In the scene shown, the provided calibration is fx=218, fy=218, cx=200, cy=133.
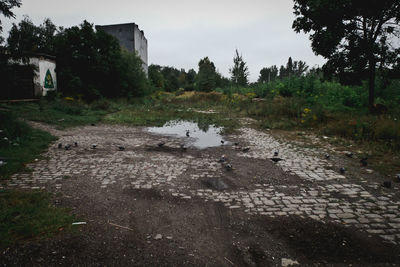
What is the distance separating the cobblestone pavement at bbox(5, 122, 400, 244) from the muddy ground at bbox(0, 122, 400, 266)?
0.07 feet

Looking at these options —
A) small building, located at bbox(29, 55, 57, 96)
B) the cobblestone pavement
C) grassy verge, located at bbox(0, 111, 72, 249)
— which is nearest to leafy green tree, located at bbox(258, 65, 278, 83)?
small building, located at bbox(29, 55, 57, 96)

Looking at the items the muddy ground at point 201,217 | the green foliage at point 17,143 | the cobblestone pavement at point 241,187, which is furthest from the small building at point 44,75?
the muddy ground at point 201,217

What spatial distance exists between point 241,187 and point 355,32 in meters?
9.15

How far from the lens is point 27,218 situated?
9.92 feet

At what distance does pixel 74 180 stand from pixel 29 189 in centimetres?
73

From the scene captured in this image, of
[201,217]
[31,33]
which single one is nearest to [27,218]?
[201,217]

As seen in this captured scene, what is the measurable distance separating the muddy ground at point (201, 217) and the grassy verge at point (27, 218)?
0.54 ft

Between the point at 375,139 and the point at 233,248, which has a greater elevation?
the point at 375,139

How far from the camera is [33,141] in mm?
6863

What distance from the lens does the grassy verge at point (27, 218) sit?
107 inches

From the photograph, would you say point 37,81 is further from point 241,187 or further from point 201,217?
point 201,217

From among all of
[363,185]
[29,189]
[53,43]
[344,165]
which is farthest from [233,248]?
[53,43]

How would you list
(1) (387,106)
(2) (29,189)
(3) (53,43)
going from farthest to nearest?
(3) (53,43), (1) (387,106), (2) (29,189)

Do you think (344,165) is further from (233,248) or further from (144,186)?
(144,186)
